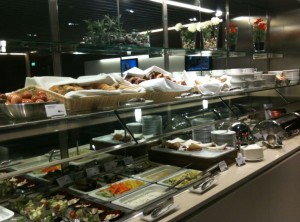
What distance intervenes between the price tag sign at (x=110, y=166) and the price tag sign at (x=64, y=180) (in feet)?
0.78

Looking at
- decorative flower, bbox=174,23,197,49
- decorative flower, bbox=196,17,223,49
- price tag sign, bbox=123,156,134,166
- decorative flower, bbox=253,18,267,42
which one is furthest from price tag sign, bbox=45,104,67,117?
decorative flower, bbox=253,18,267,42

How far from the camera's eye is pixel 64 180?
1526 millimetres

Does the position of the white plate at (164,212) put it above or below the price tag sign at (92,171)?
below

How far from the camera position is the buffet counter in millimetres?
1306

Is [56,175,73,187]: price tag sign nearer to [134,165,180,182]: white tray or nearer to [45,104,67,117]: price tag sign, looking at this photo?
[134,165,180,182]: white tray

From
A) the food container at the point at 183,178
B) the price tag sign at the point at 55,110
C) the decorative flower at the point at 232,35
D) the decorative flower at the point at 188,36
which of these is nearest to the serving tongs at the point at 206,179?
the food container at the point at 183,178

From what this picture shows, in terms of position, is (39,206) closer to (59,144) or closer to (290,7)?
(59,144)

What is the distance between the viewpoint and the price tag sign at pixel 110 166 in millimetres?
1735

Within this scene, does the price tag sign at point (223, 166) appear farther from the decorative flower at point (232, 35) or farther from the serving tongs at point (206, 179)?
the decorative flower at point (232, 35)

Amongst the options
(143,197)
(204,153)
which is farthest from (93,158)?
(204,153)

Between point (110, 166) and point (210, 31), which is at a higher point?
point (210, 31)

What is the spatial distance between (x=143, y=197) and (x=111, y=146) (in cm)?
30

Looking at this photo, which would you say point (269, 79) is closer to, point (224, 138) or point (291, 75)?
point (291, 75)

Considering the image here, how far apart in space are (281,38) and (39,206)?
3305mm
